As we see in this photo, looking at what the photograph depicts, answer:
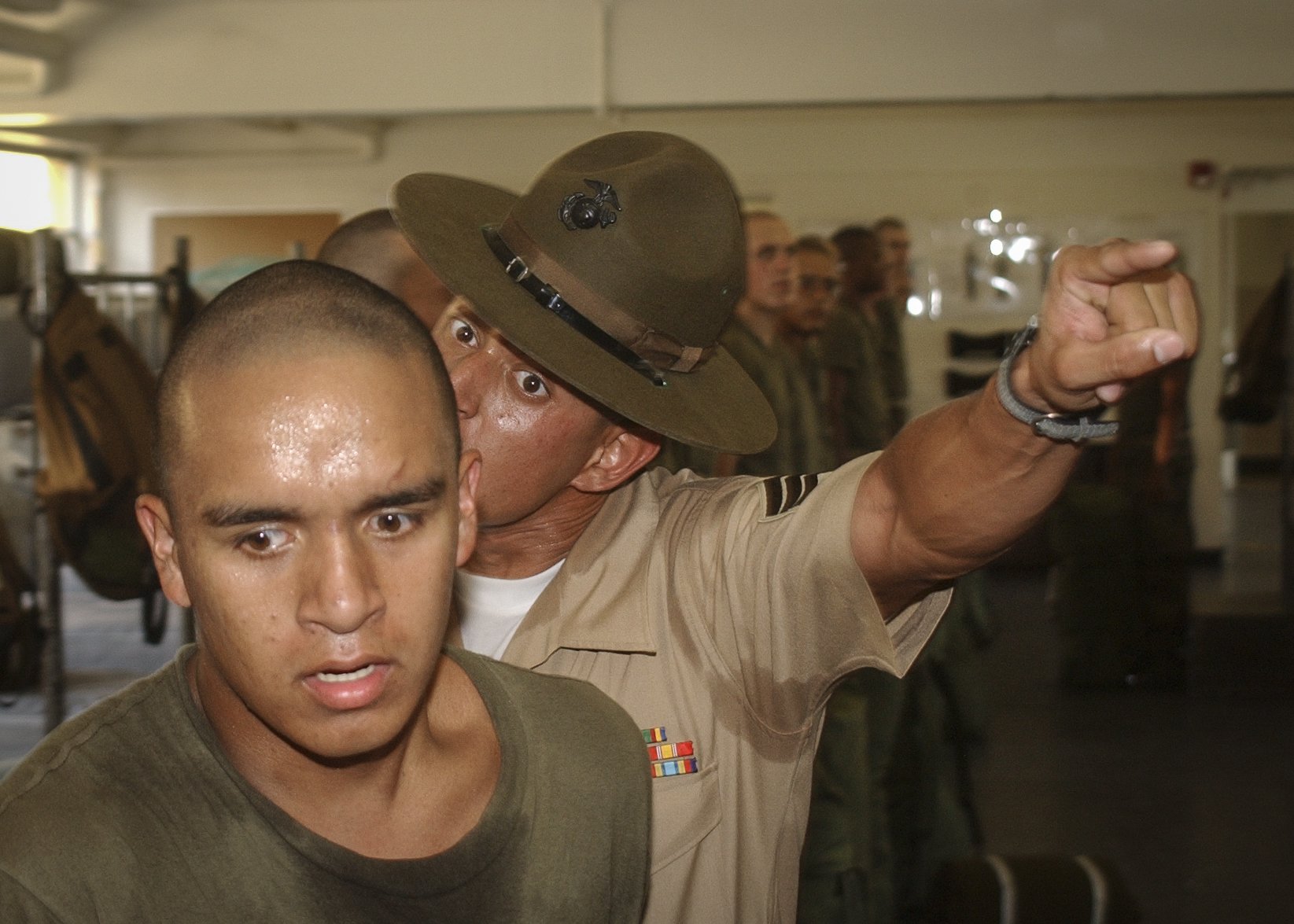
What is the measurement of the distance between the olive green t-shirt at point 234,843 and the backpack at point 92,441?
11.6ft

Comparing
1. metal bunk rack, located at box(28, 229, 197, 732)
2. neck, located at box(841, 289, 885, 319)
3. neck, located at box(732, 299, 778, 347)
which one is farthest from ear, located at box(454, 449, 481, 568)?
neck, located at box(841, 289, 885, 319)

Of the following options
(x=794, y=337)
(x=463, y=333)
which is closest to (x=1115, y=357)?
(x=463, y=333)

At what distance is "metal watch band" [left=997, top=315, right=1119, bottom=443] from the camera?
1067 millimetres

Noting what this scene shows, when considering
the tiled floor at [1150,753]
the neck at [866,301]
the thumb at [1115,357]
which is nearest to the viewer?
the thumb at [1115,357]

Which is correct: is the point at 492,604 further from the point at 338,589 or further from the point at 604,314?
the point at 338,589

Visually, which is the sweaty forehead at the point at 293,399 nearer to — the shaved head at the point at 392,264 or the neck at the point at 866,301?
the shaved head at the point at 392,264

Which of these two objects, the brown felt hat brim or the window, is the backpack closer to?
the brown felt hat brim

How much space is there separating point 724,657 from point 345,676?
1.97 ft

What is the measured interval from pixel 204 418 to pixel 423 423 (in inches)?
6.2

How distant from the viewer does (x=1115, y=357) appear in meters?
0.98

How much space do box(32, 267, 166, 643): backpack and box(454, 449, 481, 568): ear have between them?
11.6 feet

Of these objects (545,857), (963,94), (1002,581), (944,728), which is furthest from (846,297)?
(545,857)

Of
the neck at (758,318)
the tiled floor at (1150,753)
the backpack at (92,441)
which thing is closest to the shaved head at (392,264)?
the neck at (758,318)

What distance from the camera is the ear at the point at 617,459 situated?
162cm
